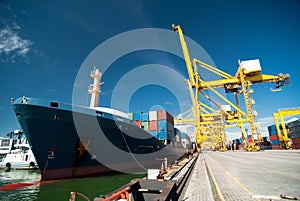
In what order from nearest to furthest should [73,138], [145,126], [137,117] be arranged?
[73,138] < [145,126] < [137,117]

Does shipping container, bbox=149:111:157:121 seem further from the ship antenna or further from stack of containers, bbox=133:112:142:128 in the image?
the ship antenna

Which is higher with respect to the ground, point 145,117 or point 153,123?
point 145,117

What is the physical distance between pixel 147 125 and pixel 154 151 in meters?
5.37

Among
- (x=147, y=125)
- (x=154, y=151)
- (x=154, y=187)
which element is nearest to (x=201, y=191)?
(x=154, y=187)

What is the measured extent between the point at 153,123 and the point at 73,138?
48.2 feet

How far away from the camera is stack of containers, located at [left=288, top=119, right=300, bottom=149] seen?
30241mm

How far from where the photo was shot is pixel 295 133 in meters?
30.8

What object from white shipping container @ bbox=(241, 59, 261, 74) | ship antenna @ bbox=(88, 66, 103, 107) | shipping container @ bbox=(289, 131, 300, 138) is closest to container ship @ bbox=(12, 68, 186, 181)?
ship antenna @ bbox=(88, 66, 103, 107)

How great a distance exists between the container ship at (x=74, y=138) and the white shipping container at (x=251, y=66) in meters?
20.1

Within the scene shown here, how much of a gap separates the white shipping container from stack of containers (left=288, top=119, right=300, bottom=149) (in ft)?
55.9

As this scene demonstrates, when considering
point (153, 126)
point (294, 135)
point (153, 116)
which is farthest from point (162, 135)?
point (294, 135)

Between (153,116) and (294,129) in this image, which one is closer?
(153,116)

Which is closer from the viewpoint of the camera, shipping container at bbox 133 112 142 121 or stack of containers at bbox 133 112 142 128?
stack of containers at bbox 133 112 142 128

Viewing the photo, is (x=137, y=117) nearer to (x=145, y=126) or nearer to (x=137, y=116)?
(x=137, y=116)
